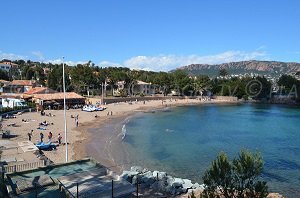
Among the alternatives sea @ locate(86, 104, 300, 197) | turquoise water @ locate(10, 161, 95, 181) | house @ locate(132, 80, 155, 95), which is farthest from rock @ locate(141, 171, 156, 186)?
house @ locate(132, 80, 155, 95)

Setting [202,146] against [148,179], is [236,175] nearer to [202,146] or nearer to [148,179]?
[148,179]

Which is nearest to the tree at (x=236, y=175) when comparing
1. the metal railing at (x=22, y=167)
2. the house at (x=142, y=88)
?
the metal railing at (x=22, y=167)

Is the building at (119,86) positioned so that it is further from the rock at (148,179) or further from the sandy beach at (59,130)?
the rock at (148,179)

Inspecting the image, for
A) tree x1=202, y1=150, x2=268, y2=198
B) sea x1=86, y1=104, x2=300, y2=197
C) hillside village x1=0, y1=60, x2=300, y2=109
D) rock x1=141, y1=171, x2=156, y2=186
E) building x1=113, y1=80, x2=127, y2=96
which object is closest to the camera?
tree x1=202, y1=150, x2=268, y2=198

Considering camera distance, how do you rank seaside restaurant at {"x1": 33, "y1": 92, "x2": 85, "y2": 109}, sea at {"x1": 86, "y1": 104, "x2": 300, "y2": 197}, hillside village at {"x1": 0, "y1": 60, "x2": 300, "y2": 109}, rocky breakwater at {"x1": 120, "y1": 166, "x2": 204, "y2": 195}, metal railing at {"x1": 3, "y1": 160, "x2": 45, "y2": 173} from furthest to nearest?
hillside village at {"x1": 0, "y1": 60, "x2": 300, "y2": 109} → seaside restaurant at {"x1": 33, "y1": 92, "x2": 85, "y2": 109} → sea at {"x1": 86, "y1": 104, "x2": 300, "y2": 197} → metal railing at {"x1": 3, "y1": 160, "x2": 45, "y2": 173} → rocky breakwater at {"x1": 120, "y1": 166, "x2": 204, "y2": 195}

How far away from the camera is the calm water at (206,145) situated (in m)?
29.6

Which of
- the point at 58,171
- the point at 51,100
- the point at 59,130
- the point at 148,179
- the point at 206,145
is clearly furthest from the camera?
the point at 51,100

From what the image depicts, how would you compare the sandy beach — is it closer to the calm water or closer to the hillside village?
the calm water

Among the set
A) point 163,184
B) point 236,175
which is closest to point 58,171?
point 163,184

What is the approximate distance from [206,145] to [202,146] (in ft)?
3.63

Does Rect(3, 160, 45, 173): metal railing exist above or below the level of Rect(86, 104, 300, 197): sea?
above

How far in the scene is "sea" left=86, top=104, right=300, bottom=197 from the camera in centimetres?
2955

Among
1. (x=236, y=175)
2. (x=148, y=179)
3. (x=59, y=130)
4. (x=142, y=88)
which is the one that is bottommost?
(x=59, y=130)

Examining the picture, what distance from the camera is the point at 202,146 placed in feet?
138
